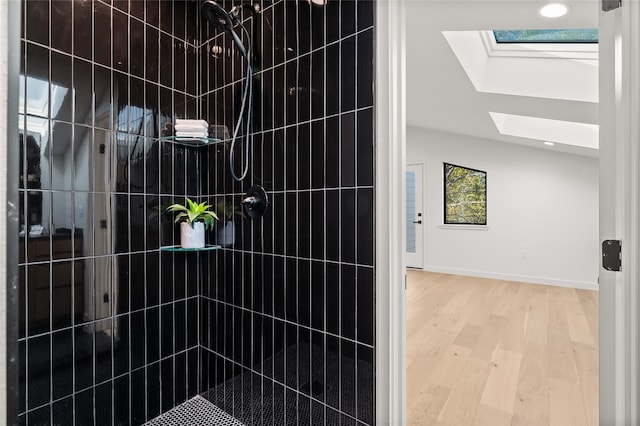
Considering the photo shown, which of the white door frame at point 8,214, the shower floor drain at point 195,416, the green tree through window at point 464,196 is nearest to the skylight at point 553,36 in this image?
the white door frame at point 8,214

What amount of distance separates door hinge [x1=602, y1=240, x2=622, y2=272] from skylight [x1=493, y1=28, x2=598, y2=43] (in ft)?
6.49

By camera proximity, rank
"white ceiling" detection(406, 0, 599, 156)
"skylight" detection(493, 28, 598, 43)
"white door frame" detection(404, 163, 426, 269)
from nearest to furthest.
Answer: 1. "white ceiling" detection(406, 0, 599, 156)
2. "skylight" detection(493, 28, 598, 43)
3. "white door frame" detection(404, 163, 426, 269)

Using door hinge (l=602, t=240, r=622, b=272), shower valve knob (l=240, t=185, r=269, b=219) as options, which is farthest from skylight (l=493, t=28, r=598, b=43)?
shower valve knob (l=240, t=185, r=269, b=219)

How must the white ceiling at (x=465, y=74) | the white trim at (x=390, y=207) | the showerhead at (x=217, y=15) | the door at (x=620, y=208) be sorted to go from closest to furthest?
the door at (x=620, y=208) < the white trim at (x=390, y=207) < the showerhead at (x=217, y=15) < the white ceiling at (x=465, y=74)

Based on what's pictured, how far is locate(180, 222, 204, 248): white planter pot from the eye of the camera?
73.5 inches

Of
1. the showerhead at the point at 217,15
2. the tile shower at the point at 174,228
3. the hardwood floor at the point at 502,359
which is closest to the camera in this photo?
the tile shower at the point at 174,228

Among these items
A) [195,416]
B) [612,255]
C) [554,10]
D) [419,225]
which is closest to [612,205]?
[612,255]

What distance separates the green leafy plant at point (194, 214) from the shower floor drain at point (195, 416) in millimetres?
1019

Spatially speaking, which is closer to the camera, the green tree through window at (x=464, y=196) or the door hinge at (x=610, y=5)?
the door hinge at (x=610, y=5)

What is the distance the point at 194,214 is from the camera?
1837mm

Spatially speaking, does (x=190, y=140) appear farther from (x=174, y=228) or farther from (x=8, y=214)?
(x=8, y=214)

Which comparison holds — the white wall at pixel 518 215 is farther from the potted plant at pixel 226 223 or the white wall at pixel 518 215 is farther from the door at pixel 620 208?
the potted plant at pixel 226 223

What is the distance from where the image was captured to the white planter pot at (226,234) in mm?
1861

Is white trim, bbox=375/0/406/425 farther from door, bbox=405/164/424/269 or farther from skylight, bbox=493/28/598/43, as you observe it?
door, bbox=405/164/424/269
